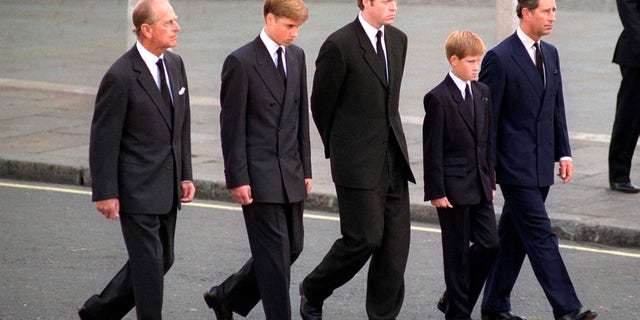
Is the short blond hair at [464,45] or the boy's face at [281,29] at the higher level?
the boy's face at [281,29]

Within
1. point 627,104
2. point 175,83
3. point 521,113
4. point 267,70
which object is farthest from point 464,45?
point 627,104

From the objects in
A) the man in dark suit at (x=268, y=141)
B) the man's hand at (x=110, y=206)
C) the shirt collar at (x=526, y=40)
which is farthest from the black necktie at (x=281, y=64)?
the shirt collar at (x=526, y=40)

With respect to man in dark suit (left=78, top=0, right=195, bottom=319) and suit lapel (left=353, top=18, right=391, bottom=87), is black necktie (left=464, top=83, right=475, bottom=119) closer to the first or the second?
suit lapel (left=353, top=18, right=391, bottom=87)

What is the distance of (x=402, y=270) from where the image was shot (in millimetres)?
6574

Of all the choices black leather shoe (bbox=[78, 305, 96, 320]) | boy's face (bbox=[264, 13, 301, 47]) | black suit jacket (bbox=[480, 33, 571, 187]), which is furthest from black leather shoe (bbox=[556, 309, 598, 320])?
black leather shoe (bbox=[78, 305, 96, 320])

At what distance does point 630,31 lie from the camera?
10.0 m

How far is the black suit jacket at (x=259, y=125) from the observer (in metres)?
6.16

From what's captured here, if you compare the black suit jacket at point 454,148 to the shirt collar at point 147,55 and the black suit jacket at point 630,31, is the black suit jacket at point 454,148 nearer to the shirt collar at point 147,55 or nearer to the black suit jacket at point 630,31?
the shirt collar at point 147,55

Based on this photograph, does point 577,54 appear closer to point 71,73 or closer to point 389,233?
point 71,73

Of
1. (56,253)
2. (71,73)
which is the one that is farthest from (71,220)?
(71,73)

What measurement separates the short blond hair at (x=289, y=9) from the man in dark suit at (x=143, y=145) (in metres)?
0.50

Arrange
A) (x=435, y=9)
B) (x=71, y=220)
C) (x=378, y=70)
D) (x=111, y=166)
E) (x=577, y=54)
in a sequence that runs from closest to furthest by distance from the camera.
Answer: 1. (x=111, y=166)
2. (x=378, y=70)
3. (x=71, y=220)
4. (x=577, y=54)
5. (x=435, y=9)

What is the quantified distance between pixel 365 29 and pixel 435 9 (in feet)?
59.5

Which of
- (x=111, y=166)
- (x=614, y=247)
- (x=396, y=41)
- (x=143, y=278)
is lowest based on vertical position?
(x=614, y=247)
